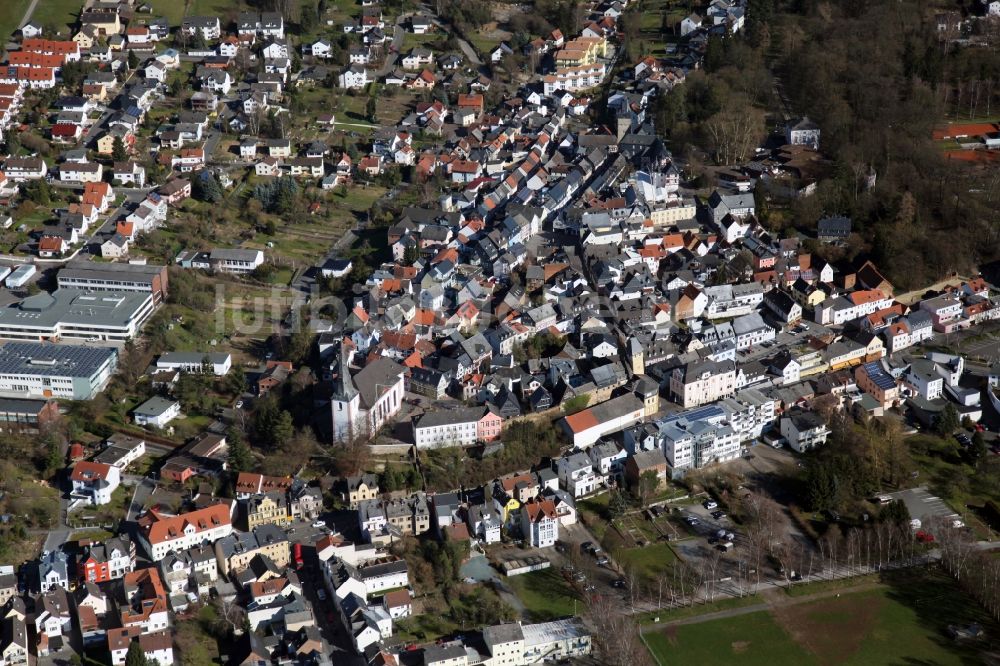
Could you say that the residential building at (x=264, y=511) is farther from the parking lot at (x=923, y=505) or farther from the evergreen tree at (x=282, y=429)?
the parking lot at (x=923, y=505)

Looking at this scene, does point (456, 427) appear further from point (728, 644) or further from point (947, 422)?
point (947, 422)

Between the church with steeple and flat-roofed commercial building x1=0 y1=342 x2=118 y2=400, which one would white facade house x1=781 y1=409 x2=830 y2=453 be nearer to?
the church with steeple

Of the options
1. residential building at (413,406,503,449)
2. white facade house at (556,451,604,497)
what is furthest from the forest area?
residential building at (413,406,503,449)

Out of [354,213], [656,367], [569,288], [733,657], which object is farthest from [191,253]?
[733,657]

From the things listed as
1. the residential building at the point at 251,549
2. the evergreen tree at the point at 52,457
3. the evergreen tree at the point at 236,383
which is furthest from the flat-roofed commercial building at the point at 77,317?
the residential building at the point at 251,549

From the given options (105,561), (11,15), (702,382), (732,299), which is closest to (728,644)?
(702,382)
